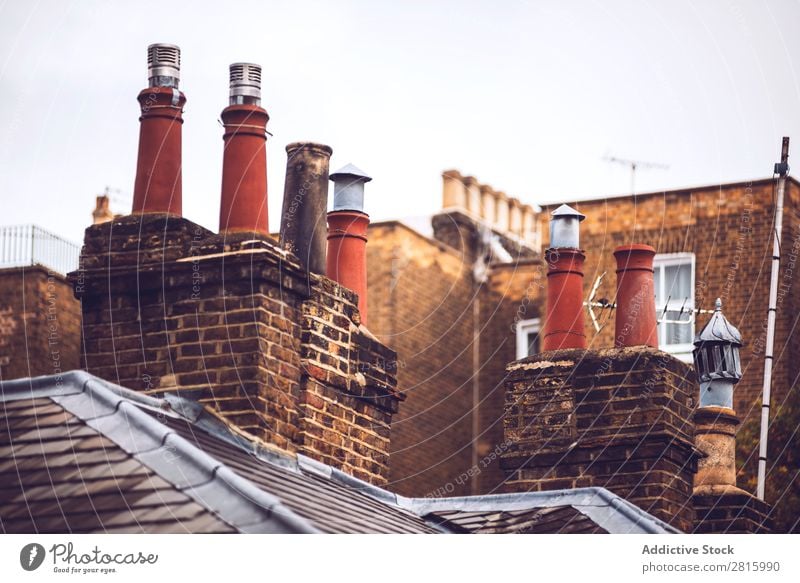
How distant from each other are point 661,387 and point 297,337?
2354 millimetres

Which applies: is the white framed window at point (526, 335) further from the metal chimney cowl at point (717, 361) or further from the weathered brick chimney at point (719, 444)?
the metal chimney cowl at point (717, 361)

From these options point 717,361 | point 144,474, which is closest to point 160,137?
point 144,474

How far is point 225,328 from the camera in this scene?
30.4 feet

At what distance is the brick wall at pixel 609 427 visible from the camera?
415 inches

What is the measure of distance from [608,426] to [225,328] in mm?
2598

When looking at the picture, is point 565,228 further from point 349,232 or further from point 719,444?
point 719,444

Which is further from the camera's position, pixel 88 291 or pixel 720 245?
pixel 720 245

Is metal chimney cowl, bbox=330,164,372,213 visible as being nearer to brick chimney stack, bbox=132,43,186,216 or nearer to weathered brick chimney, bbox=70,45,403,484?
weathered brick chimney, bbox=70,45,403,484

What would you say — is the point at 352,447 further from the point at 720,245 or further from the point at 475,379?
the point at 475,379

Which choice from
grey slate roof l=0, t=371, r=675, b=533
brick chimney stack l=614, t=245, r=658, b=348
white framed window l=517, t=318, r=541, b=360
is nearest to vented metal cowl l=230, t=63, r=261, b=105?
grey slate roof l=0, t=371, r=675, b=533

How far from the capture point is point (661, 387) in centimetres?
1065

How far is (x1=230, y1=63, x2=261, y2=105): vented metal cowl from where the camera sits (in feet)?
33.2
